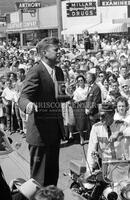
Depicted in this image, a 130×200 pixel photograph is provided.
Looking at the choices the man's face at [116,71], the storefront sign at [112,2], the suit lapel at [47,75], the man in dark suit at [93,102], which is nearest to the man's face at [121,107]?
the man in dark suit at [93,102]

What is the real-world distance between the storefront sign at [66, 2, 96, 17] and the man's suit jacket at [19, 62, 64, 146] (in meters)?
14.7

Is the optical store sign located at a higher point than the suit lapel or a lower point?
higher

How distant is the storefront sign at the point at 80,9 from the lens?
Result: 62.7 feet

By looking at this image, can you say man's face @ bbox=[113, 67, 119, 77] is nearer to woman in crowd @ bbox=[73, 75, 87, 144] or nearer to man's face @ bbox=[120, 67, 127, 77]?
man's face @ bbox=[120, 67, 127, 77]

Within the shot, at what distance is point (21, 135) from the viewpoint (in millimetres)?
10867

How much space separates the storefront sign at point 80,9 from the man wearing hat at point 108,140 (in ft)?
46.5

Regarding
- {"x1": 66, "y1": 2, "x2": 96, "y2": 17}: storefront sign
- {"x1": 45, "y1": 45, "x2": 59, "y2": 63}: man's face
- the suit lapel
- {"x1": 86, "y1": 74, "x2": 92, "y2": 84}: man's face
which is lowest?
{"x1": 86, "y1": 74, "x2": 92, "y2": 84}: man's face

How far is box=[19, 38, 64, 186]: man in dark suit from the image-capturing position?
4.61 m

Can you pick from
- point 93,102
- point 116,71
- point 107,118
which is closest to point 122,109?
point 93,102

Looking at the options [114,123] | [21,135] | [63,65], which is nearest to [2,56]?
[63,65]

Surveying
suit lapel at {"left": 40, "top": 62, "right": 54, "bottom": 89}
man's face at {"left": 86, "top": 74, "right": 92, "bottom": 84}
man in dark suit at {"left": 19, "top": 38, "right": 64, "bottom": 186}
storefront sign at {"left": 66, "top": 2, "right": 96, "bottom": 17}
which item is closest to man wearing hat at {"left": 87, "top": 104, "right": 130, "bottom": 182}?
man in dark suit at {"left": 19, "top": 38, "right": 64, "bottom": 186}

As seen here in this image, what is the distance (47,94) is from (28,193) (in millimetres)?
1145

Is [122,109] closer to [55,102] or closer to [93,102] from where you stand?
[93,102]

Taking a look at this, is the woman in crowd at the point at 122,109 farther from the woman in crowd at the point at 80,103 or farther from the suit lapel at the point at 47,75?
the suit lapel at the point at 47,75
